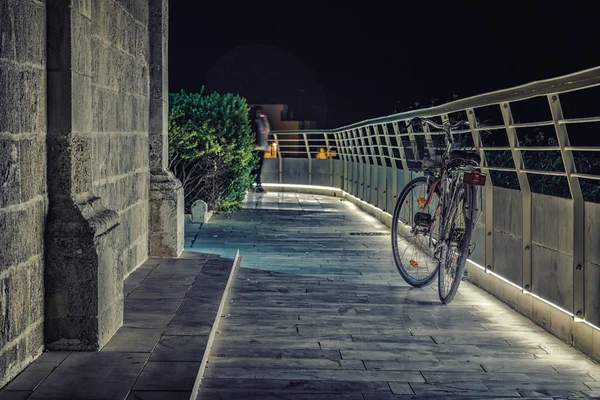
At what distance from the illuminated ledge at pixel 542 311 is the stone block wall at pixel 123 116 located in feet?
9.46

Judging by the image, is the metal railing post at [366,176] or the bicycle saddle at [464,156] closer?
the bicycle saddle at [464,156]

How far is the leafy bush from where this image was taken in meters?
14.1

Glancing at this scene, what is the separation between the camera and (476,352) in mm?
5719

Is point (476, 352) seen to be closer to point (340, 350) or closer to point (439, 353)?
point (439, 353)

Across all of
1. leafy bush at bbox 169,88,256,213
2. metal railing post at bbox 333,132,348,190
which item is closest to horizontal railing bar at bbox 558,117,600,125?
leafy bush at bbox 169,88,256,213

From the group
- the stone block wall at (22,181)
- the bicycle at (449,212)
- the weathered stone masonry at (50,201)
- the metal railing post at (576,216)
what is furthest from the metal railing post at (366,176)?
the stone block wall at (22,181)

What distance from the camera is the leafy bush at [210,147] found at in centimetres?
1410

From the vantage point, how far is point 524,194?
273 inches

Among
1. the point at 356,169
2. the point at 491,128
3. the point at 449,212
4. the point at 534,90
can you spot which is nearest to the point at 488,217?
the point at 449,212

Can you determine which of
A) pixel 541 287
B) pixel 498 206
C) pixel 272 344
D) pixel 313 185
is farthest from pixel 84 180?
pixel 313 185

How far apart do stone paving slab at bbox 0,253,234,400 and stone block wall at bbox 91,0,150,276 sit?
52 cm

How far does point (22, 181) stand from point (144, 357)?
1.16 meters

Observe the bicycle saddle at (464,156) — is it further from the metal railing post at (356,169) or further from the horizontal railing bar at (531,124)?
the metal railing post at (356,169)

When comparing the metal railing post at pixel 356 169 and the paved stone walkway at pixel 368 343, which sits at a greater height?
the metal railing post at pixel 356 169
